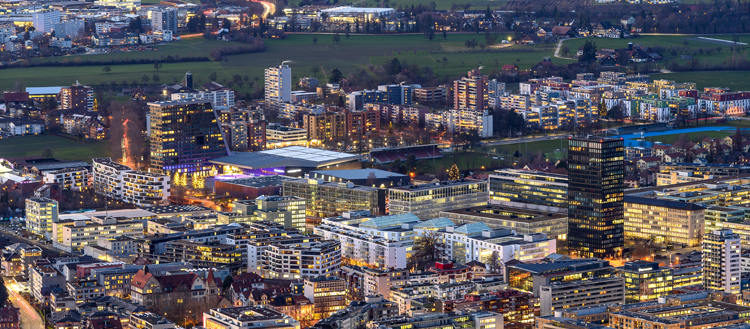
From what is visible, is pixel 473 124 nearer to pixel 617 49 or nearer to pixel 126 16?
pixel 617 49

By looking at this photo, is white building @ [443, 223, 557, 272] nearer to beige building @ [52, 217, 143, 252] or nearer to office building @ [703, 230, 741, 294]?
office building @ [703, 230, 741, 294]

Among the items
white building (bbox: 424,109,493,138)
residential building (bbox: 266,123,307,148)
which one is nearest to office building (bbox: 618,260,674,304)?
residential building (bbox: 266,123,307,148)

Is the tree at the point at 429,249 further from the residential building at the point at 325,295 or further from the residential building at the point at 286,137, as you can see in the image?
the residential building at the point at 286,137

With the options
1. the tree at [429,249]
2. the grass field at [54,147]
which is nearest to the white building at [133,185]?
the grass field at [54,147]

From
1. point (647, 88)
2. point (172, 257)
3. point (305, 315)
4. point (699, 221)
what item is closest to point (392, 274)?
point (305, 315)

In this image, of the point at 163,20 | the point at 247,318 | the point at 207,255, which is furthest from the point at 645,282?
the point at 163,20

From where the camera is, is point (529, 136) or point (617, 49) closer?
point (529, 136)

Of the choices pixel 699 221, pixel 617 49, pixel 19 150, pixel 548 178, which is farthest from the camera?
pixel 617 49
